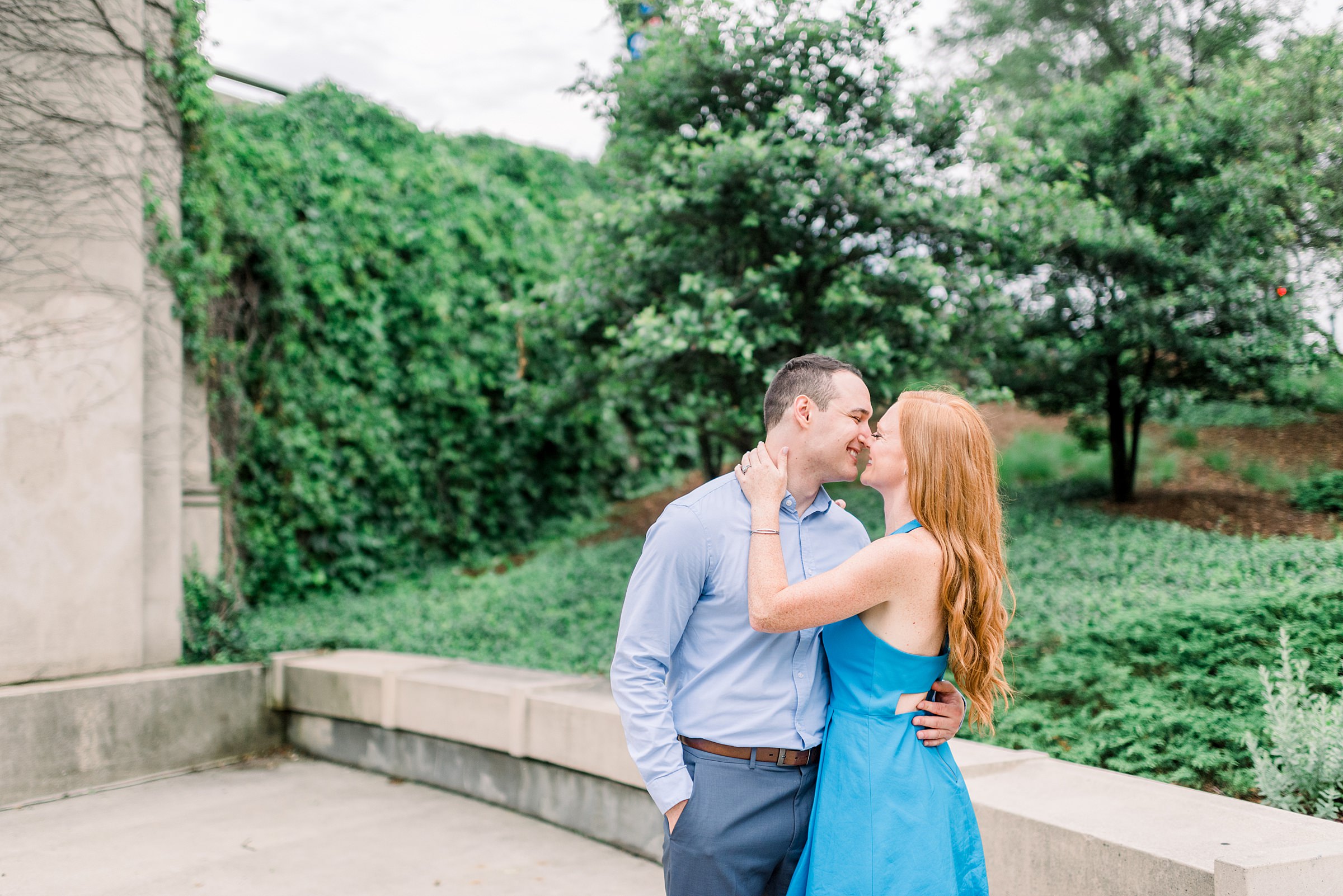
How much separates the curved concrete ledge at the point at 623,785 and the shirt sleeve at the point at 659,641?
149 cm

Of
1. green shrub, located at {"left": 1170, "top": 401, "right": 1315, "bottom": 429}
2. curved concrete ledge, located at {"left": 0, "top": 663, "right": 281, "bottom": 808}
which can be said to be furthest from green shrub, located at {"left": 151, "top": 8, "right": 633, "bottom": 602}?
green shrub, located at {"left": 1170, "top": 401, "right": 1315, "bottom": 429}

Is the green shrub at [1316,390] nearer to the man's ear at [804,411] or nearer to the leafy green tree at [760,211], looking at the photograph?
the leafy green tree at [760,211]

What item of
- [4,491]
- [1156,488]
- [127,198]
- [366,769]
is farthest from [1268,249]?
Result: [4,491]

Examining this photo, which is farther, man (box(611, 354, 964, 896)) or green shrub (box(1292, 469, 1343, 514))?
green shrub (box(1292, 469, 1343, 514))

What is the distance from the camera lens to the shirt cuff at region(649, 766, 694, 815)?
2.01 m

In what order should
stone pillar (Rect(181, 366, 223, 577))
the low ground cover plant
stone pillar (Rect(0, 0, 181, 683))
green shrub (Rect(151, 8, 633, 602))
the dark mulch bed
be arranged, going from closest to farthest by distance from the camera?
the low ground cover plant < stone pillar (Rect(0, 0, 181, 683)) < the dark mulch bed < stone pillar (Rect(181, 366, 223, 577)) < green shrub (Rect(151, 8, 633, 602))

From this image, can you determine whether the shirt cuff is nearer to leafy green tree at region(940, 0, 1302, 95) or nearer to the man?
the man

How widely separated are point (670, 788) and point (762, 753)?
228mm

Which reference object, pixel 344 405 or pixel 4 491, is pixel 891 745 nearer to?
pixel 4 491

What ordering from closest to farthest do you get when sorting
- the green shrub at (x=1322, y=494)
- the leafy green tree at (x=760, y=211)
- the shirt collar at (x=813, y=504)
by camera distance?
the shirt collar at (x=813, y=504), the leafy green tree at (x=760, y=211), the green shrub at (x=1322, y=494)

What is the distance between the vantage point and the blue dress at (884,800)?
6.40 ft

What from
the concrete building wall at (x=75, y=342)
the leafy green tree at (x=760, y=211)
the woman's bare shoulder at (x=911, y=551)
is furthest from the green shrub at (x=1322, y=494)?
the concrete building wall at (x=75, y=342)

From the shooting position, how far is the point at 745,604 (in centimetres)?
213

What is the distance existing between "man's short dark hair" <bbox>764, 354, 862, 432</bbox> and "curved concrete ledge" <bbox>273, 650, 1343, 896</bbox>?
161 cm
